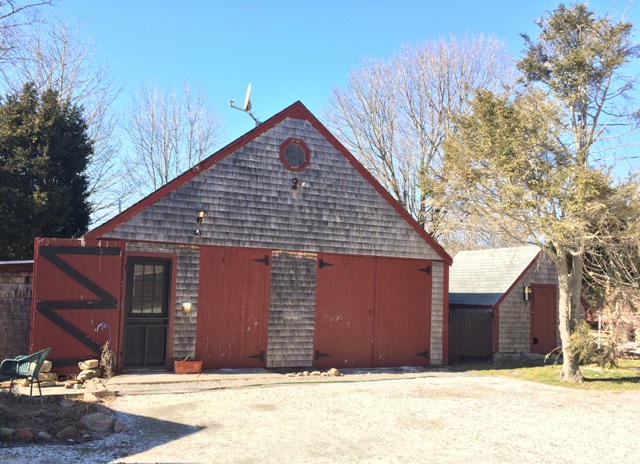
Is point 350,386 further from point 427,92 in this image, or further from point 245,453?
point 427,92

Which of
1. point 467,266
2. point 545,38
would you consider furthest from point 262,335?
point 467,266

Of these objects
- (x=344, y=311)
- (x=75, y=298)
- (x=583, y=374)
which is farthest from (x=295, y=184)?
(x=583, y=374)

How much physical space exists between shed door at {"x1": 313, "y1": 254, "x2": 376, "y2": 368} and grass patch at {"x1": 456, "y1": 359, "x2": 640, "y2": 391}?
114 inches

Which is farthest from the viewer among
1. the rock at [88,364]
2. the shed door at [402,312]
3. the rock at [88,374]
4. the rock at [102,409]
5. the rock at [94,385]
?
the shed door at [402,312]

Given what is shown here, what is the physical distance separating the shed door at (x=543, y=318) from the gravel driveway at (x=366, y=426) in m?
6.08

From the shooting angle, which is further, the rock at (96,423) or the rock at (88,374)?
the rock at (88,374)

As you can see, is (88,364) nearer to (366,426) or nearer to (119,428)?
(119,428)

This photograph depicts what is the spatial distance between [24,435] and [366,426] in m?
4.31

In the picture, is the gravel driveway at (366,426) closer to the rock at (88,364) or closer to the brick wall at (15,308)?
the rock at (88,364)

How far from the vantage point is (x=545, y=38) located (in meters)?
12.7

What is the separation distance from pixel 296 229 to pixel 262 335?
2.55 m

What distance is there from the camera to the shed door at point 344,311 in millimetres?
13422

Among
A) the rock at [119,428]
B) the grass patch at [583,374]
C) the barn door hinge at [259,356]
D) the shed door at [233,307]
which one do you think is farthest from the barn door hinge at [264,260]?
the rock at [119,428]

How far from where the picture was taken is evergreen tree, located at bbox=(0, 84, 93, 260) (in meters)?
17.0
